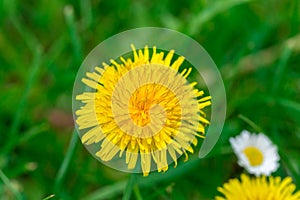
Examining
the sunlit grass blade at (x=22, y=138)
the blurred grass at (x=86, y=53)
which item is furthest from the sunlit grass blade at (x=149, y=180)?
the sunlit grass blade at (x=22, y=138)

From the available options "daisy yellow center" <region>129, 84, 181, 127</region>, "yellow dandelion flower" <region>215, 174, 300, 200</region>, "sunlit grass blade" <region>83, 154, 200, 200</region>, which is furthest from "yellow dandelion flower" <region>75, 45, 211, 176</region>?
"sunlit grass blade" <region>83, 154, 200, 200</region>

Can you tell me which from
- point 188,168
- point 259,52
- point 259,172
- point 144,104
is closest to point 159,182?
point 188,168

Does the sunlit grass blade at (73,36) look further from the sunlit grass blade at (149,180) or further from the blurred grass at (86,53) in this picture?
the sunlit grass blade at (149,180)

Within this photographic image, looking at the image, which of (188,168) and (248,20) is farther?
(248,20)

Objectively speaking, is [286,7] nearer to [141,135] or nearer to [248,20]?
[248,20]

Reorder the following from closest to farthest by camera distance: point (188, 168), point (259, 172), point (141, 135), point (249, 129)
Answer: point (141, 135) < point (259, 172) < point (188, 168) < point (249, 129)

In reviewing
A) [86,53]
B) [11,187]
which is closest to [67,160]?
[11,187]

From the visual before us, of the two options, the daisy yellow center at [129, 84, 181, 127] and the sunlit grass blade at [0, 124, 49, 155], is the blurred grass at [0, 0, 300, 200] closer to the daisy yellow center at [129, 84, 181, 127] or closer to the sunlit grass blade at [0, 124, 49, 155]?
the sunlit grass blade at [0, 124, 49, 155]

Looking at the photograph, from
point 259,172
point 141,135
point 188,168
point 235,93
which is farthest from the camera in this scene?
point 235,93

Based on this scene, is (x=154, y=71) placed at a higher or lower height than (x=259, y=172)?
higher
